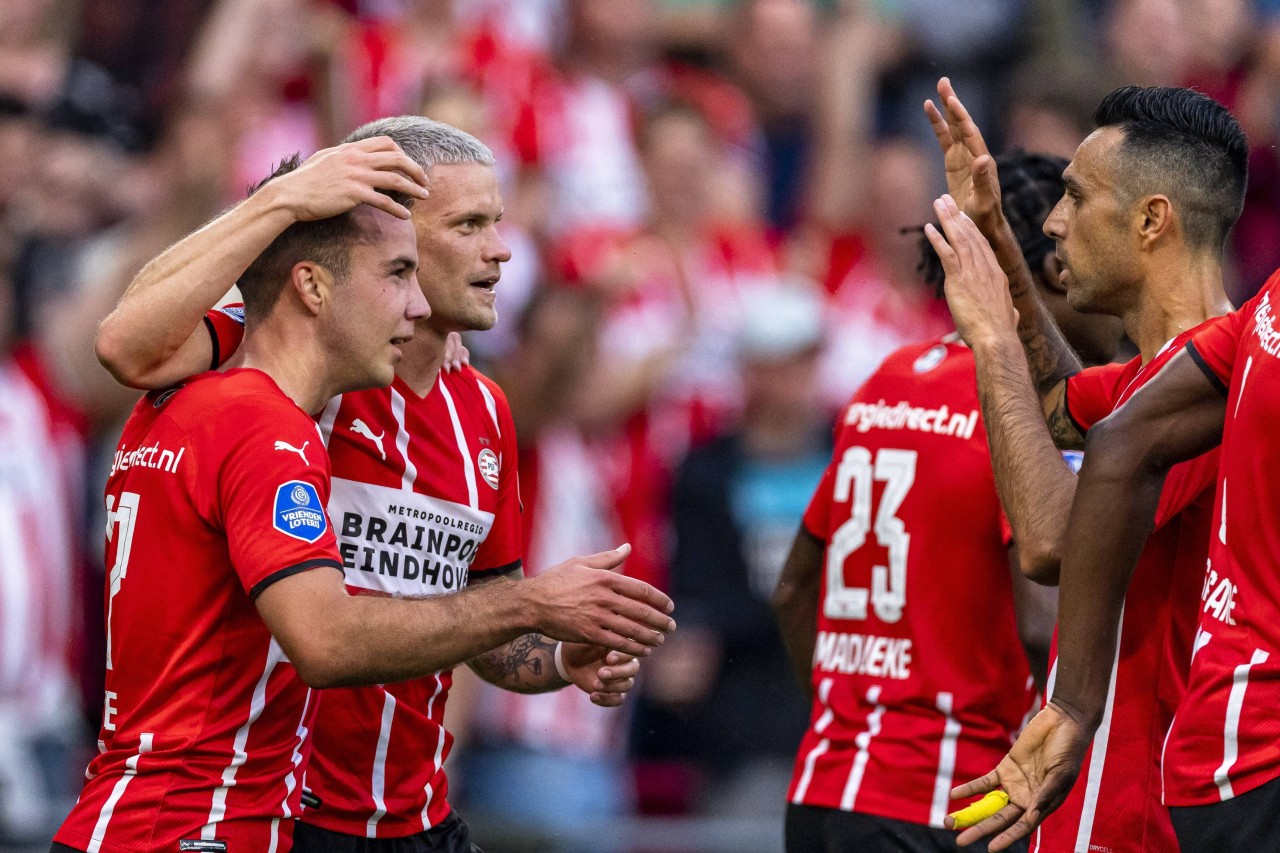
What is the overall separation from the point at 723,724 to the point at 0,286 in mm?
3961

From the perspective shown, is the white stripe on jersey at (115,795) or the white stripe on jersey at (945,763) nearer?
the white stripe on jersey at (115,795)

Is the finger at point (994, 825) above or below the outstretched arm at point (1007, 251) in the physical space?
below

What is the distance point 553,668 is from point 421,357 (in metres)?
0.94

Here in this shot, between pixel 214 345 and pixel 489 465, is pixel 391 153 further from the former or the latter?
pixel 489 465

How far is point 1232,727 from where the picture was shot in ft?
12.1

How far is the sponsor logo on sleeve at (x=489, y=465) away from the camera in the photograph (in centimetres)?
486

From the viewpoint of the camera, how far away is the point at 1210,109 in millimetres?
4414

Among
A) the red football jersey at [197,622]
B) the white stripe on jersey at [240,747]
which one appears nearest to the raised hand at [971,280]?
the red football jersey at [197,622]

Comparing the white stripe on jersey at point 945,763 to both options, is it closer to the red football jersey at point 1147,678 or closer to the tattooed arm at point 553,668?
the red football jersey at point 1147,678

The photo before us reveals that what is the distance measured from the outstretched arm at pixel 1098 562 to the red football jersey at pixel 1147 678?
0.13m

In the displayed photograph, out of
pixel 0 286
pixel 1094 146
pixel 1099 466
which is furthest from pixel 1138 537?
pixel 0 286

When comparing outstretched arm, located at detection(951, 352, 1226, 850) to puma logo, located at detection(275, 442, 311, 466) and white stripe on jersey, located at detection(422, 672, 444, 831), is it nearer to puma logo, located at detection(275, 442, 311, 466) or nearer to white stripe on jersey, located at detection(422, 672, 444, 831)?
white stripe on jersey, located at detection(422, 672, 444, 831)

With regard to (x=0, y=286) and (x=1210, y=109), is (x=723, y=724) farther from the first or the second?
(x=1210, y=109)

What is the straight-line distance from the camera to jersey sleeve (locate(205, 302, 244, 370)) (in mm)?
4277
